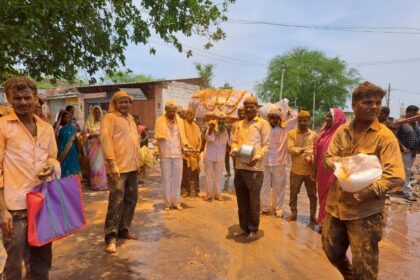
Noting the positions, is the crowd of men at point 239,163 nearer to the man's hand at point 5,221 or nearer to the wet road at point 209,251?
the man's hand at point 5,221

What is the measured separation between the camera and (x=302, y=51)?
43469 mm

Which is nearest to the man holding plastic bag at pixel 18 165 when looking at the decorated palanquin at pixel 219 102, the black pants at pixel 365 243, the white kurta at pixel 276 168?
the black pants at pixel 365 243

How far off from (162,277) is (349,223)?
2.09 metres

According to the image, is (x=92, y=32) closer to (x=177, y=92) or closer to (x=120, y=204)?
(x=120, y=204)

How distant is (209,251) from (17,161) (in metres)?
2.72

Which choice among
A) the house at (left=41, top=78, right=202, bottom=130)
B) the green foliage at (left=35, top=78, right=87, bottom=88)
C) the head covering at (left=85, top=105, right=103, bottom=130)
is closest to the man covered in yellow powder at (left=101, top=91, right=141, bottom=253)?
the green foliage at (left=35, top=78, right=87, bottom=88)

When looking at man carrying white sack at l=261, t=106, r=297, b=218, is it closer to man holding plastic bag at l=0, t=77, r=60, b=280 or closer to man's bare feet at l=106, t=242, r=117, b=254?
man's bare feet at l=106, t=242, r=117, b=254

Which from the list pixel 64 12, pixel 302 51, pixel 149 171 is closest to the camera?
pixel 64 12

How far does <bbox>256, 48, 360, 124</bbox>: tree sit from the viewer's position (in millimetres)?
41312

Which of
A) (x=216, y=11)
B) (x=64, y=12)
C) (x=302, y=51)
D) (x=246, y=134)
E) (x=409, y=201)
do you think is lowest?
(x=409, y=201)

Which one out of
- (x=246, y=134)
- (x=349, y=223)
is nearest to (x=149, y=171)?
(x=246, y=134)

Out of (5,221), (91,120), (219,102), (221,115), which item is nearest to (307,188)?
(221,115)

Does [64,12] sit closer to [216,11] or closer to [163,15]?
[163,15]

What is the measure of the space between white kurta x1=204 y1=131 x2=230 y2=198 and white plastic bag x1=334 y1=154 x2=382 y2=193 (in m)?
4.75
